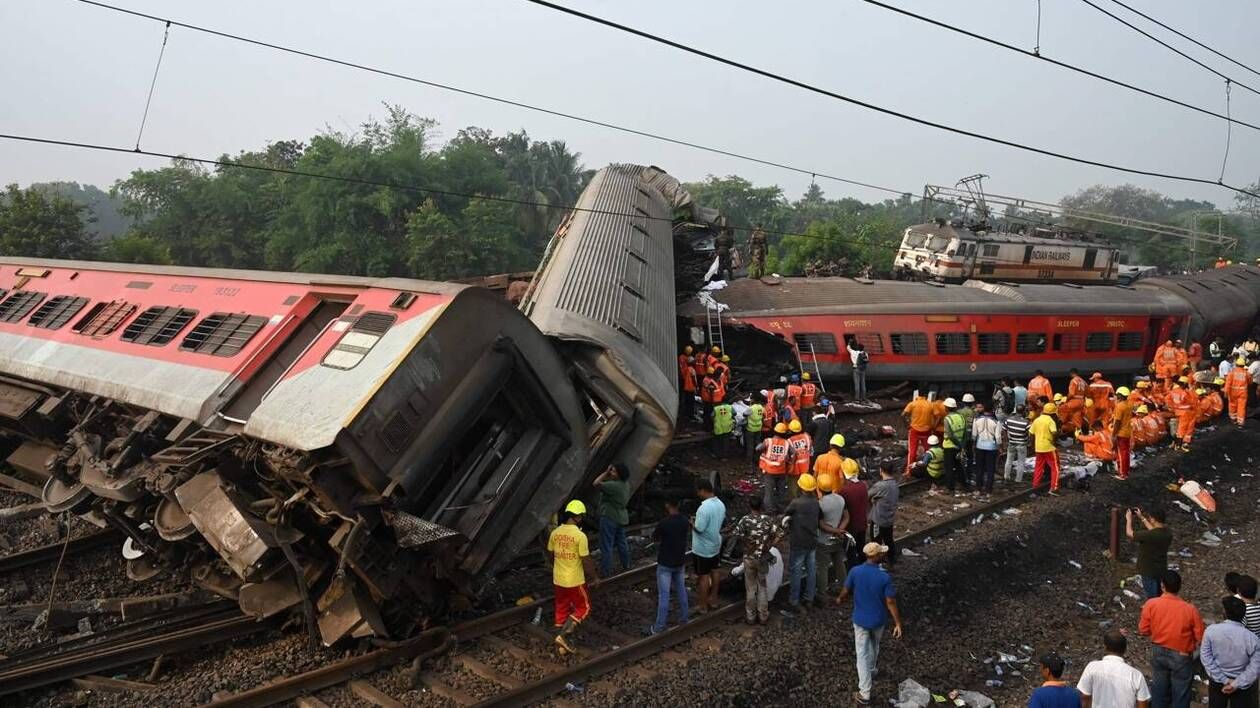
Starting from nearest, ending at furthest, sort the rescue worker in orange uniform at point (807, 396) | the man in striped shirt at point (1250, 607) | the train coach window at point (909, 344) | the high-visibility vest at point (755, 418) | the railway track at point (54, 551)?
the man in striped shirt at point (1250, 607), the railway track at point (54, 551), the high-visibility vest at point (755, 418), the rescue worker in orange uniform at point (807, 396), the train coach window at point (909, 344)

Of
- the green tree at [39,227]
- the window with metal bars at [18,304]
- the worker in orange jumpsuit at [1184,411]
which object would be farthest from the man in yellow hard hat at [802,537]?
the green tree at [39,227]

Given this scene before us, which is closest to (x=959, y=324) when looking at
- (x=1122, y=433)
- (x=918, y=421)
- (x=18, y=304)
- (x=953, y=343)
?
(x=953, y=343)

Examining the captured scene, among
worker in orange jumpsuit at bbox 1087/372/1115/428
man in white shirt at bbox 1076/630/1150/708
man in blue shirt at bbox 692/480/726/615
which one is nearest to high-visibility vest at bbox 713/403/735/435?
man in blue shirt at bbox 692/480/726/615

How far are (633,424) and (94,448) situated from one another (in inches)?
202

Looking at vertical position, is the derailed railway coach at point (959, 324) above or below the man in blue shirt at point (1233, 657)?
above

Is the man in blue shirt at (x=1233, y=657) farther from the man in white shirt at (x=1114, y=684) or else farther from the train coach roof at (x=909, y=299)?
the train coach roof at (x=909, y=299)

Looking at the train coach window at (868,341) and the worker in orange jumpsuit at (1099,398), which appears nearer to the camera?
the worker in orange jumpsuit at (1099,398)

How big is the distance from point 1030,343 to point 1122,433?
717cm

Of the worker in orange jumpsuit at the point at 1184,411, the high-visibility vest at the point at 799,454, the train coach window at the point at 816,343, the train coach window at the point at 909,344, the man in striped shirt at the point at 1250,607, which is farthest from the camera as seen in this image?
the train coach window at the point at 909,344

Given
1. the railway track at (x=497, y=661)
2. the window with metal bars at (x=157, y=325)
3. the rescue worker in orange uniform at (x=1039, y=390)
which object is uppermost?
the window with metal bars at (x=157, y=325)

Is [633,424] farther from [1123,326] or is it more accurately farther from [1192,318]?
[1192,318]

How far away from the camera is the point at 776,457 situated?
34.3 ft

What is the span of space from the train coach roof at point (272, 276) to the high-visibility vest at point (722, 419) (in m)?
6.30

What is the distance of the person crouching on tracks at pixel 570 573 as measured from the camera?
6.97m
